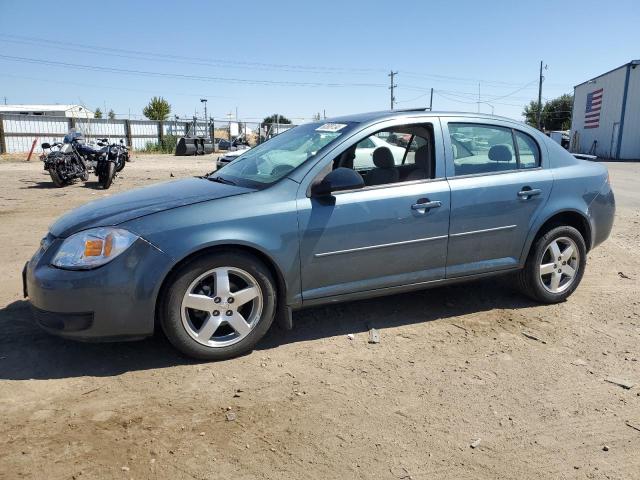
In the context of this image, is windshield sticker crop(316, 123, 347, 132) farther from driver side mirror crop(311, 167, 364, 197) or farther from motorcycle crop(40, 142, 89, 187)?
motorcycle crop(40, 142, 89, 187)

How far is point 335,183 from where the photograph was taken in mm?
3654

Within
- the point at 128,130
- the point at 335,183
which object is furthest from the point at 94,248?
the point at 128,130

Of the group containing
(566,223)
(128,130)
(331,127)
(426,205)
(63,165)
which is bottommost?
(63,165)

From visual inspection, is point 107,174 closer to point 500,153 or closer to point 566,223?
point 500,153

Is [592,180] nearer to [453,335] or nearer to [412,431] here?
[453,335]

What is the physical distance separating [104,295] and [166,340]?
79 cm

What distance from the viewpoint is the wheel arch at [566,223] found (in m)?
4.52

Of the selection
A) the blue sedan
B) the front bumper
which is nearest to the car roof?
the blue sedan

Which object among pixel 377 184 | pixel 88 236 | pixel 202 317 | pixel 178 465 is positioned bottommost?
pixel 178 465

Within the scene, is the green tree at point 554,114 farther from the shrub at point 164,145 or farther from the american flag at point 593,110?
the shrub at point 164,145

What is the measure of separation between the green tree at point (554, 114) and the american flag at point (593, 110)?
37590 mm

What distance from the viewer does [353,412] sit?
9.78 ft

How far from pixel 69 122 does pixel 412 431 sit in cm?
3161

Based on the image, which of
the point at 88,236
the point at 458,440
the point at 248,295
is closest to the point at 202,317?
the point at 248,295
